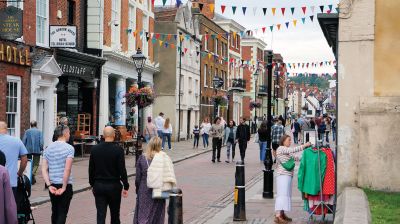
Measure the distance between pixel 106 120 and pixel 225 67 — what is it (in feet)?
108

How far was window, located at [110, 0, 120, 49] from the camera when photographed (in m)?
31.0

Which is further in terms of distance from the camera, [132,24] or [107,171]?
[132,24]

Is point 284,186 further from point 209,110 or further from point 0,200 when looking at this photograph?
point 209,110

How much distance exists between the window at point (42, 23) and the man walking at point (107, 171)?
48.0 feet

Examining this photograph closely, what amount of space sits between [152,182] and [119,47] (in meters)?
23.6

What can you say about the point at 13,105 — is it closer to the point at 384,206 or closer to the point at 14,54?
the point at 14,54

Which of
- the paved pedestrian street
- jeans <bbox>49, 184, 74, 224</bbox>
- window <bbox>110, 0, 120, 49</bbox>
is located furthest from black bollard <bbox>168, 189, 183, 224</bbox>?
window <bbox>110, 0, 120, 49</bbox>

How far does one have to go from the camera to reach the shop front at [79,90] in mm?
25922

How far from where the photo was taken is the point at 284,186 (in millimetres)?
11445

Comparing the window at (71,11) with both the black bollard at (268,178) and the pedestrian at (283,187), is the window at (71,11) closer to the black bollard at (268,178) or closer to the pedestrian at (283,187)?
the black bollard at (268,178)

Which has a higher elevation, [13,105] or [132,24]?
[132,24]

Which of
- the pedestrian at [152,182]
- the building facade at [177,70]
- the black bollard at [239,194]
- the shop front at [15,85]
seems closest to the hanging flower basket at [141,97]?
the shop front at [15,85]

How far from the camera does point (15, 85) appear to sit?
69.4 ft

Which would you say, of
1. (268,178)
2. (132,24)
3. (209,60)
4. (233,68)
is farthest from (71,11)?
(233,68)
